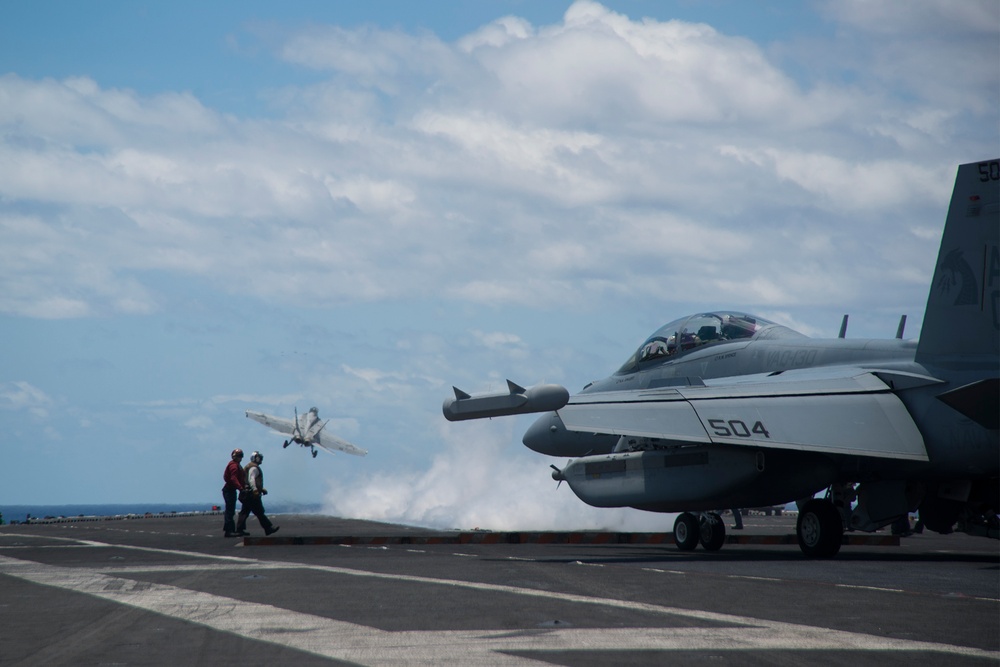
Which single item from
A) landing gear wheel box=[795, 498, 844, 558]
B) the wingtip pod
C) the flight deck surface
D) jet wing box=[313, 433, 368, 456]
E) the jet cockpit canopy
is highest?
the jet cockpit canopy

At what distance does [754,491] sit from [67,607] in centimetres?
1038

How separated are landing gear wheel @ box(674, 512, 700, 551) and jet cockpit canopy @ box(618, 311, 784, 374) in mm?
3027

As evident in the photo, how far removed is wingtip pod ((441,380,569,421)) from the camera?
49.6ft

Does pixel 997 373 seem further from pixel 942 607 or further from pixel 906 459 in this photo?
pixel 942 607

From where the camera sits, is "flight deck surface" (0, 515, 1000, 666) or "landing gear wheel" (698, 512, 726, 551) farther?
"landing gear wheel" (698, 512, 726, 551)

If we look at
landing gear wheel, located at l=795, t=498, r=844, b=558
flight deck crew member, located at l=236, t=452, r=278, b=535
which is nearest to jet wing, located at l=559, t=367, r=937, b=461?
landing gear wheel, located at l=795, t=498, r=844, b=558

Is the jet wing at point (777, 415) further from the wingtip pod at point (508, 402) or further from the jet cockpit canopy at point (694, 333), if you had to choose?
the jet cockpit canopy at point (694, 333)

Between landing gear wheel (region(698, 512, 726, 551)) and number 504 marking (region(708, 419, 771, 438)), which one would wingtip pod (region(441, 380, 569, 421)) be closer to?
number 504 marking (region(708, 419, 771, 438))

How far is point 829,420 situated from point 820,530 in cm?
205

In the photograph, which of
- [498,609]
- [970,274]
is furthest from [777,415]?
[498,609]

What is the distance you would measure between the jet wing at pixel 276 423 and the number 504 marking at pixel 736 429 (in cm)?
7139

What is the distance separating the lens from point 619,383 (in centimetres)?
2105

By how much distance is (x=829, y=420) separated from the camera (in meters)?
15.2

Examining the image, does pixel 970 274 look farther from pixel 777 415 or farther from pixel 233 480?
pixel 233 480
